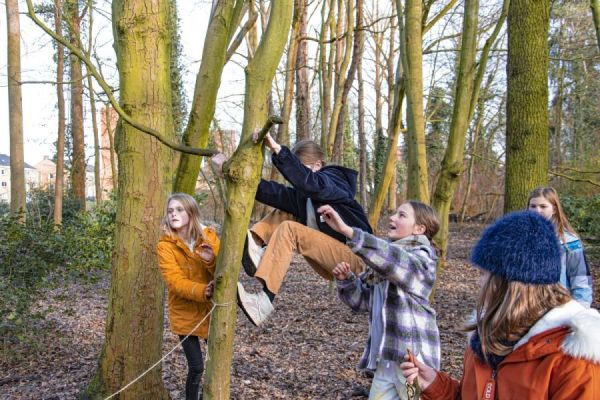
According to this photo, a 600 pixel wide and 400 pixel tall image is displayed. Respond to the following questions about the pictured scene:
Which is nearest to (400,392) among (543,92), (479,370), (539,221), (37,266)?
(479,370)

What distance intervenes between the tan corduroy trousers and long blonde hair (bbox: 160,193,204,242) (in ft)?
1.76

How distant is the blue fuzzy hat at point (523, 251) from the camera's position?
5.55 ft

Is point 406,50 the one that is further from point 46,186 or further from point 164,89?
point 46,186

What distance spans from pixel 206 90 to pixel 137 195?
1076 millimetres

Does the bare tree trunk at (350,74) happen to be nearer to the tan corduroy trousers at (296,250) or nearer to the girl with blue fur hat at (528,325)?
the tan corduroy trousers at (296,250)

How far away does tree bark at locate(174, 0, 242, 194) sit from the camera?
13.9 ft

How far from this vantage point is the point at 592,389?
1.52 metres

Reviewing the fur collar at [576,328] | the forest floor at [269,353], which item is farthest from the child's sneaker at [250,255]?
the fur collar at [576,328]

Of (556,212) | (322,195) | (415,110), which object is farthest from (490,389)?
(415,110)

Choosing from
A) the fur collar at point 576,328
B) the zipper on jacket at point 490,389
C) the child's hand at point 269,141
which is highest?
the child's hand at point 269,141

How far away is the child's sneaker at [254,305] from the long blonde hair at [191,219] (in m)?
0.70

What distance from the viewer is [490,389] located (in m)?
1.74

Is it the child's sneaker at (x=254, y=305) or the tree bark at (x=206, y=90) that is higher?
the tree bark at (x=206, y=90)

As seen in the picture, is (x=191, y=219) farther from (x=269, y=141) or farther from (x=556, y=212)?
(x=556, y=212)
